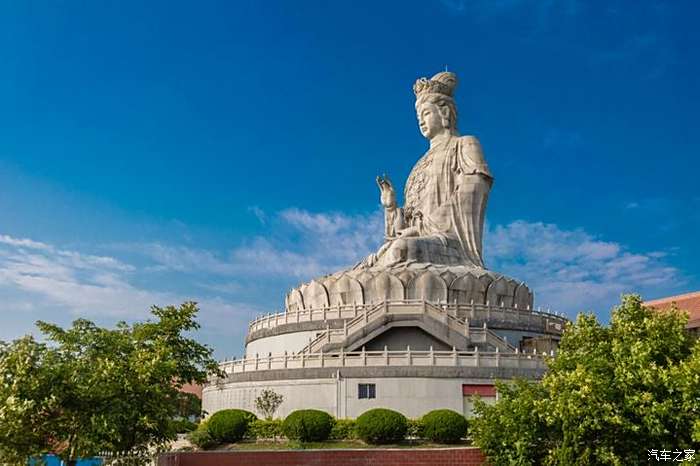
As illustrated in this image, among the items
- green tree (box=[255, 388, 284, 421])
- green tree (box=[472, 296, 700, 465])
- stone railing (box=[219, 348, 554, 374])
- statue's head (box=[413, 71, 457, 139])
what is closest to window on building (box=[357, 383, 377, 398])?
stone railing (box=[219, 348, 554, 374])

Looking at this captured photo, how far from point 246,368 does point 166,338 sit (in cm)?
1329

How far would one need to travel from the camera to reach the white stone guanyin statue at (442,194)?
122ft

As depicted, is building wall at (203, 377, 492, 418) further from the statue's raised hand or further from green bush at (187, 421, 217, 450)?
the statue's raised hand

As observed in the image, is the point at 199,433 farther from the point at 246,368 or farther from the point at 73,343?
the point at 73,343

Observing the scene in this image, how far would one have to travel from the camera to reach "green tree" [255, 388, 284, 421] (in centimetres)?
2442

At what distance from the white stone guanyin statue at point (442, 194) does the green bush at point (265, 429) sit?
1540 cm

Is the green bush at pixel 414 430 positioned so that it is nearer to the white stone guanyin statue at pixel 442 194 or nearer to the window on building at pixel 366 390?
the window on building at pixel 366 390

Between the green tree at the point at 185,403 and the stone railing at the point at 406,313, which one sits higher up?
the stone railing at the point at 406,313

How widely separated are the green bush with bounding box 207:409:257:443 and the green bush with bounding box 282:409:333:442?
4.32 ft

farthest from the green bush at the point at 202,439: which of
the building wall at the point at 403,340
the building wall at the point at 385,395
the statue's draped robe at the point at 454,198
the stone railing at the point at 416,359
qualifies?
the statue's draped robe at the point at 454,198

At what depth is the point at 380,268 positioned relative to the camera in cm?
3391

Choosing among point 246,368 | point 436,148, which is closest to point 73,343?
point 246,368

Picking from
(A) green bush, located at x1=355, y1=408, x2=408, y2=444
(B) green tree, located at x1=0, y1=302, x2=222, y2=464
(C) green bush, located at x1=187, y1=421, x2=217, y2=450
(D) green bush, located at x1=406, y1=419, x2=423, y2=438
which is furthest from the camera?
(C) green bush, located at x1=187, y1=421, x2=217, y2=450

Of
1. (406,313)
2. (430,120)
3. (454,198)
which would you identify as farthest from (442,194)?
(406,313)
